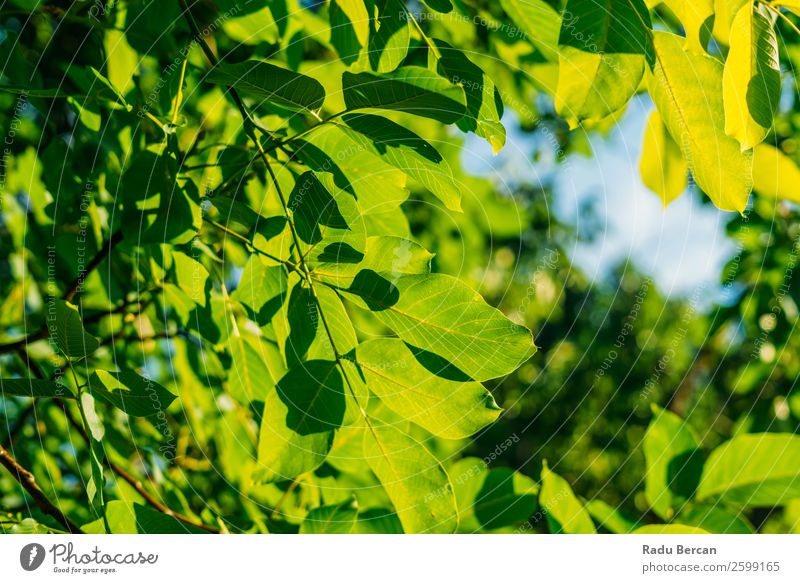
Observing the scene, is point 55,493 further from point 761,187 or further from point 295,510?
point 761,187

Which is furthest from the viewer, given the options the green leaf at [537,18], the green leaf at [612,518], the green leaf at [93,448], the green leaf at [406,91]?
the green leaf at [612,518]

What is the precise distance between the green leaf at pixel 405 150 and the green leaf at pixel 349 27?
145mm

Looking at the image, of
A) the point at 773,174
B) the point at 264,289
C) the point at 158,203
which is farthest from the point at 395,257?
the point at 773,174

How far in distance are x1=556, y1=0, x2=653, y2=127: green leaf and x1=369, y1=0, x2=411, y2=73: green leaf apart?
0.14 metres

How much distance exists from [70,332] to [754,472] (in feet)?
2.19

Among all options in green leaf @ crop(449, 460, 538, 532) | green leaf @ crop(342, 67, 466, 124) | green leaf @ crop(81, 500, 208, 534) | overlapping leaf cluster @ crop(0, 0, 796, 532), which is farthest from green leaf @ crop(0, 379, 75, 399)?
green leaf @ crop(449, 460, 538, 532)

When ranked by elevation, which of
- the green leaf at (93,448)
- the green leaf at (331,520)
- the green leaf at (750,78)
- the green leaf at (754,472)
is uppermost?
the green leaf at (750,78)

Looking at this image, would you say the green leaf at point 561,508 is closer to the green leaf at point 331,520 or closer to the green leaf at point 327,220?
the green leaf at point 331,520

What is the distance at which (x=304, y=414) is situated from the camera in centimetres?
48

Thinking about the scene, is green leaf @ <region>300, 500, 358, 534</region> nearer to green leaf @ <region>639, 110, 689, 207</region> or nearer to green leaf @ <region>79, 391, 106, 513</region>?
green leaf @ <region>79, 391, 106, 513</region>

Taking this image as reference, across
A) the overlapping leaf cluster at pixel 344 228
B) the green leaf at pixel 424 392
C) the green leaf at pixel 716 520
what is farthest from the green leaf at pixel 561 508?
the green leaf at pixel 424 392

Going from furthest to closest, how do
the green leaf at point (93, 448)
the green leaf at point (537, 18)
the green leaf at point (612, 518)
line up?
the green leaf at point (612, 518), the green leaf at point (537, 18), the green leaf at point (93, 448)

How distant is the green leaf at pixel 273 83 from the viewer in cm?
42

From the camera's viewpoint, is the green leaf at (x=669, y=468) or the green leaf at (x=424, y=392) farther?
the green leaf at (x=669, y=468)
